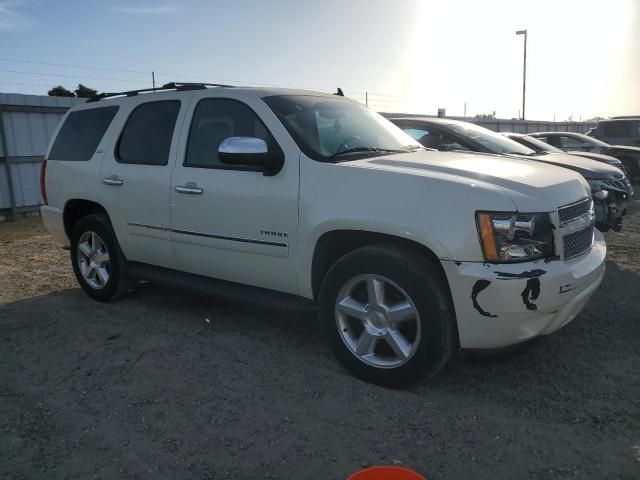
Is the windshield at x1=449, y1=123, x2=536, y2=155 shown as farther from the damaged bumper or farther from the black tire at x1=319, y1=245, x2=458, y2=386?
the black tire at x1=319, y1=245, x2=458, y2=386

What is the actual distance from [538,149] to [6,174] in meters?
9.82

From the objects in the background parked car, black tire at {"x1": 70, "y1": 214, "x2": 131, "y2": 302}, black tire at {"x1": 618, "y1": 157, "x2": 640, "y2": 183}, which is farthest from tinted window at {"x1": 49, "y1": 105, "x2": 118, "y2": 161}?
the background parked car

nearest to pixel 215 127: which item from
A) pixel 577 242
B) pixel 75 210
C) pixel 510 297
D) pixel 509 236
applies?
pixel 75 210

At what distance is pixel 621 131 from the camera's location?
57.0 ft

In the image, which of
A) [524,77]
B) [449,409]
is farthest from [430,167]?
[524,77]

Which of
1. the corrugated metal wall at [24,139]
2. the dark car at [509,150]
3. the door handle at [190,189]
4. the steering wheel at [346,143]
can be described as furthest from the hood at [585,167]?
the corrugated metal wall at [24,139]

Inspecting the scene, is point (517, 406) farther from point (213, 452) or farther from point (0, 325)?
point (0, 325)

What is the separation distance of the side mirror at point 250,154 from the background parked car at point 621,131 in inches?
668

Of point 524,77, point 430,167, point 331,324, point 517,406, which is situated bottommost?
point 517,406

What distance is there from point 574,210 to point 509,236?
2.33 ft

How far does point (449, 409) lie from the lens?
320 cm

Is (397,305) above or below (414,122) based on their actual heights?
below

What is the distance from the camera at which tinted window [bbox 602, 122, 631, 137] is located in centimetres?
1723

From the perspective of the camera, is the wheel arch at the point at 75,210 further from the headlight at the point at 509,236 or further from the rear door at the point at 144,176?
the headlight at the point at 509,236
